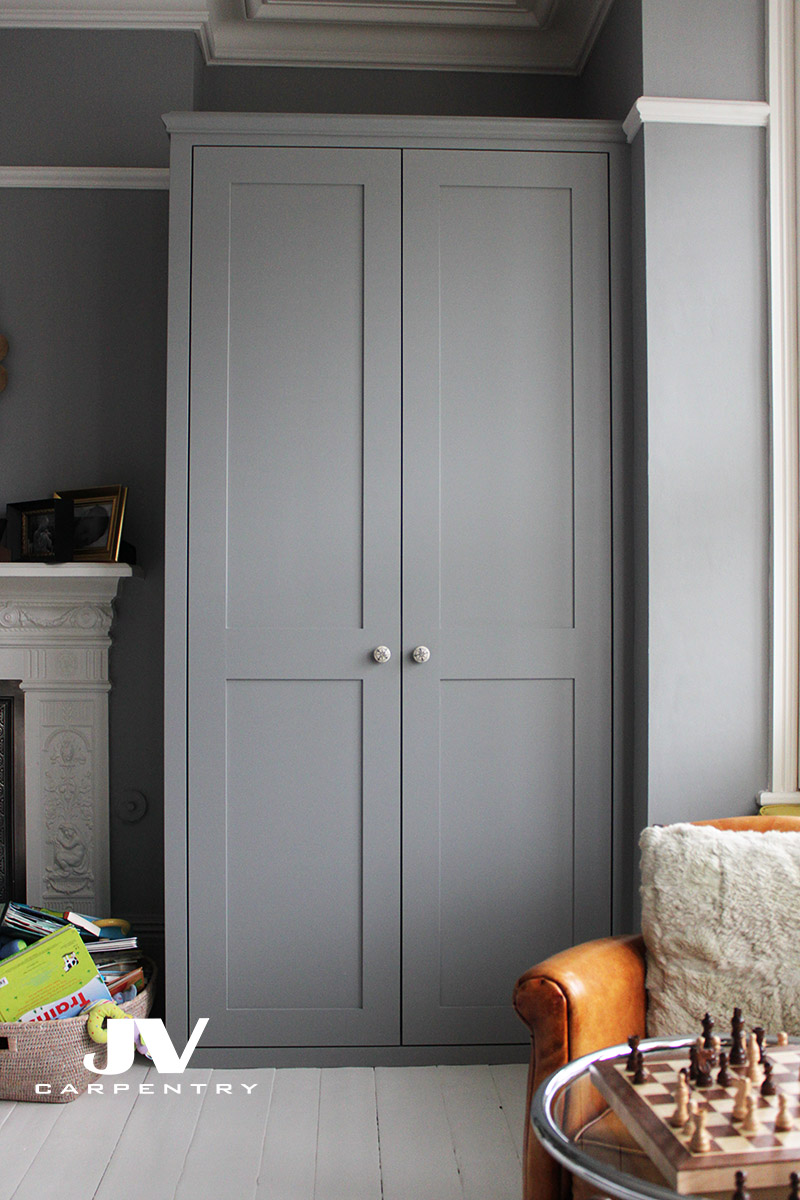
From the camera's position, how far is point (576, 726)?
2312 millimetres

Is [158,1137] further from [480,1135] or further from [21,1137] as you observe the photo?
[480,1135]

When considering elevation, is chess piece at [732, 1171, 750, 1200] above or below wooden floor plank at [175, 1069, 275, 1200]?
above

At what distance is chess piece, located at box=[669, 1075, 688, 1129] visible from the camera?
1.06m

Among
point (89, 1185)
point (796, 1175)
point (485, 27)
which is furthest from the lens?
point (485, 27)

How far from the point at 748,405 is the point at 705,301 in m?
0.28

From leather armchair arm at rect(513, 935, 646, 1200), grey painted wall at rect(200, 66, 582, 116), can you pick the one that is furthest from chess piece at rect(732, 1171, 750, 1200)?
grey painted wall at rect(200, 66, 582, 116)

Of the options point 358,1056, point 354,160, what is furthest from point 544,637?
point 354,160

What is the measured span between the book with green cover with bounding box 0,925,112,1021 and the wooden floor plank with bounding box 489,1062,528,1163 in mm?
995

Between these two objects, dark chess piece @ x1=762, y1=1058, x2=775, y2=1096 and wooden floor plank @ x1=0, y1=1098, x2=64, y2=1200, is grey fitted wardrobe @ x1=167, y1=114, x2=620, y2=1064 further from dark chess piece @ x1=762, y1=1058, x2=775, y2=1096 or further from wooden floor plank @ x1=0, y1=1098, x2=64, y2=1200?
dark chess piece @ x1=762, y1=1058, x2=775, y2=1096

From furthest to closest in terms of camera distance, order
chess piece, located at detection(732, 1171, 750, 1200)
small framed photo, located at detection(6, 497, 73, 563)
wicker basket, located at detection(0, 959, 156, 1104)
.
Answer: small framed photo, located at detection(6, 497, 73, 563) < wicker basket, located at detection(0, 959, 156, 1104) < chess piece, located at detection(732, 1171, 750, 1200)

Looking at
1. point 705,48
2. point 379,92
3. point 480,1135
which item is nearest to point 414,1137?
point 480,1135

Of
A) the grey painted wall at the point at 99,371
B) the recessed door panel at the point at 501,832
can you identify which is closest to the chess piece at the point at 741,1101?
→ the recessed door panel at the point at 501,832

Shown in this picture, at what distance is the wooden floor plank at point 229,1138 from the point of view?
178 centimetres

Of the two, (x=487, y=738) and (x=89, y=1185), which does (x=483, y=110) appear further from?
(x=89, y=1185)
